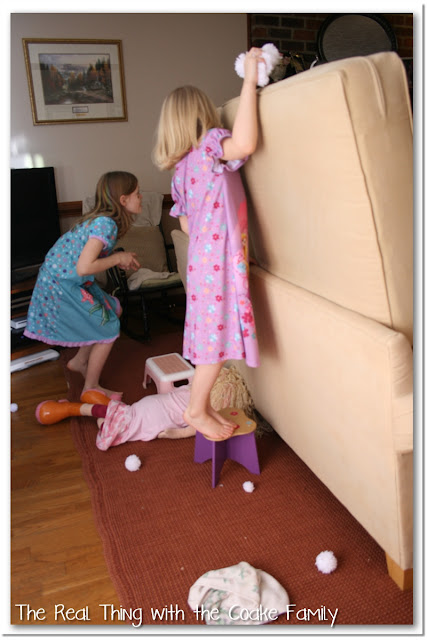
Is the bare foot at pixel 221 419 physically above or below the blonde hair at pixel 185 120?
below

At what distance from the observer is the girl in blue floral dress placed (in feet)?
8.03

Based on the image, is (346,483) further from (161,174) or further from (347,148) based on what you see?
(161,174)

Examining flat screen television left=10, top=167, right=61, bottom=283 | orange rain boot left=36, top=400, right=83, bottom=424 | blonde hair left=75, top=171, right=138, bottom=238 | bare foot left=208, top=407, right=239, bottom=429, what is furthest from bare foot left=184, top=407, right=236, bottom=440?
flat screen television left=10, top=167, right=61, bottom=283

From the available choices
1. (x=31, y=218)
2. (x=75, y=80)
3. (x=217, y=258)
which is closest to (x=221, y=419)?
(x=217, y=258)

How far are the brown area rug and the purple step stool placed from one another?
4 centimetres

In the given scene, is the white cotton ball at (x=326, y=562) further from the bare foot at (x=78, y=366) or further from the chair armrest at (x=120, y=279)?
the chair armrest at (x=120, y=279)

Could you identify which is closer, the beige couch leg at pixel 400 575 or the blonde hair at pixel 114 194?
the beige couch leg at pixel 400 575

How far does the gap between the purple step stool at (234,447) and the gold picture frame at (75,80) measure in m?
2.63

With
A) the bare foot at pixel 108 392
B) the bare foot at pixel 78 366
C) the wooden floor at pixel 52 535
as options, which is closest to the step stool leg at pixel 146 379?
the bare foot at pixel 108 392

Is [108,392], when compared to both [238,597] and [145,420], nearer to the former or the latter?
[145,420]

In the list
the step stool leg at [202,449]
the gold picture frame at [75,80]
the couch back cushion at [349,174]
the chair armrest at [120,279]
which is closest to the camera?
the couch back cushion at [349,174]

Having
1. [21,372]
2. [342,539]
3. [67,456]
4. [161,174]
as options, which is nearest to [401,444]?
[342,539]

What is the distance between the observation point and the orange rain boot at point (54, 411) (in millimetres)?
2297

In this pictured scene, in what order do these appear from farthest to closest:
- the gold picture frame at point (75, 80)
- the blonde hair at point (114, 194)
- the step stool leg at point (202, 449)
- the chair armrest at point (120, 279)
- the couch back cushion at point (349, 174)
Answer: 1. the gold picture frame at point (75, 80)
2. the chair armrest at point (120, 279)
3. the blonde hair at point (114, 194)
4. the step stool leg at point (202, 449)
5. the couch back cushion at point (349, 174)
